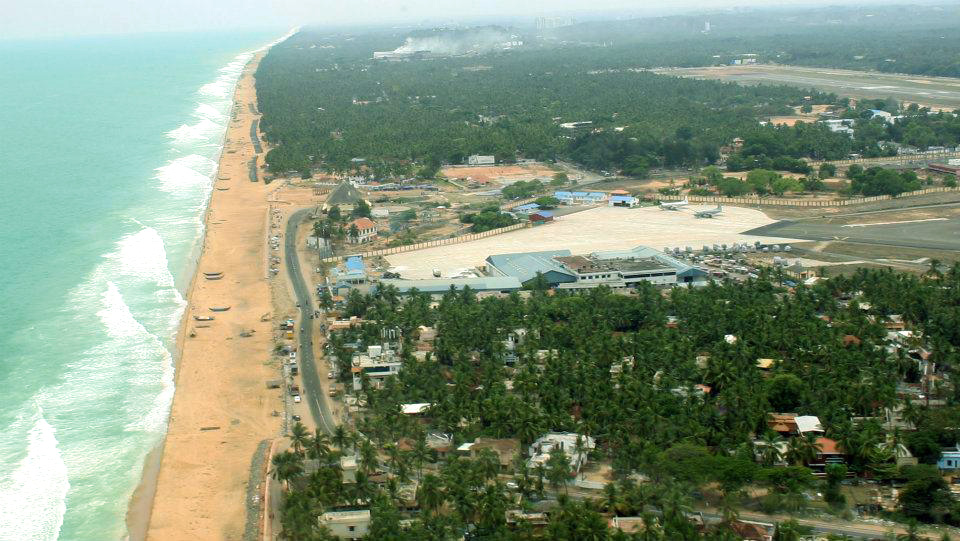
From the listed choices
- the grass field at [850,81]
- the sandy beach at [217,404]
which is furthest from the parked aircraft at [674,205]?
the grass field at [850,81]

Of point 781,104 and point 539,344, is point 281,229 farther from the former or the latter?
point 781,104

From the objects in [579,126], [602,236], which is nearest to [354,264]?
[602,236]

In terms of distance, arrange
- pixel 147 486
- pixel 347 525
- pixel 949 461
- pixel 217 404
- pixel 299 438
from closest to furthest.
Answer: pixel 347 525, pixel 949 461, pixel 299 438, pixel 147 486, pixel 217 404

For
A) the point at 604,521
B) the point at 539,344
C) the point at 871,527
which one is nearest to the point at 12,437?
the point at 539,344

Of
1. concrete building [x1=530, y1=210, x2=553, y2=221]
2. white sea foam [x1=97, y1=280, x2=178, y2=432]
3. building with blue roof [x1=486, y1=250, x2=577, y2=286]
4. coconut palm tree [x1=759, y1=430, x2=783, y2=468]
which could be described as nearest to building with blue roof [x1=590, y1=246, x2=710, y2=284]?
building with blue roof [x1=486, y1=250, x2=577, y2=286]

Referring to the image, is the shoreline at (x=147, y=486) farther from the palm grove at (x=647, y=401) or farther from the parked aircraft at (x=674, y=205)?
the parked aircraft at (x=674, y=205)

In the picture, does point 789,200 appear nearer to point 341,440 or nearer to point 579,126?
point 579,126

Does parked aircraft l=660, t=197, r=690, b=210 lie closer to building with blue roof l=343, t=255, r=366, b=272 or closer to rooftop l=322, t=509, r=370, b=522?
building with blue roof l=343, t=255, r=366, b=272
